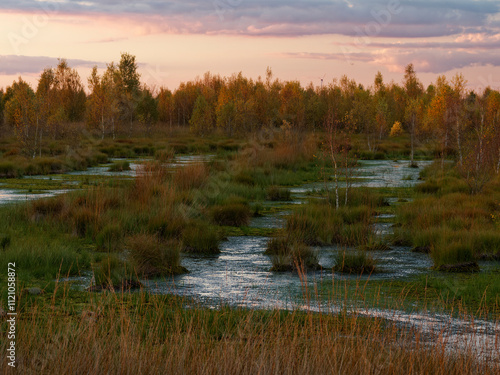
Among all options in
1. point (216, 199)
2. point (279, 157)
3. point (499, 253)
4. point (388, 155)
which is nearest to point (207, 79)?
point (388, 155)

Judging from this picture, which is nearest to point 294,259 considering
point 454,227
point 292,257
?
point 292,257

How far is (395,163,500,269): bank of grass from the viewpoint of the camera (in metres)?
9.94

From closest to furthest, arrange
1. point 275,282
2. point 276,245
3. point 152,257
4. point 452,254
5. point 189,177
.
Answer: point 275,282, point 152,257, point 452,254, point 276,245, point 189,177

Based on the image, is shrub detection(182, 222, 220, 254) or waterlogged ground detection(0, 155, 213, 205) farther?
waterlogged ground detection(0, 155, 213, 205)

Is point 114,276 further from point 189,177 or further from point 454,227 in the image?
point 189,177

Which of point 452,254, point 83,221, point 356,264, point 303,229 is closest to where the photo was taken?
point 356,264

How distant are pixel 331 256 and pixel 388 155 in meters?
34.3

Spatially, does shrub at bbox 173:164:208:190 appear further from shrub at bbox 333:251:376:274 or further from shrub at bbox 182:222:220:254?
shrub at bbox 333:251:376:274

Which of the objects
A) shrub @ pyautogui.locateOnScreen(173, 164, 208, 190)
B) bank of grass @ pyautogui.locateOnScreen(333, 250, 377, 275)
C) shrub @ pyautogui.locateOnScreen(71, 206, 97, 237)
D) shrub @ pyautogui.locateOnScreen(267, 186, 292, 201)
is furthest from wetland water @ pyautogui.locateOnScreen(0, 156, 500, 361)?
shrub @ pyautogui.locateOnScreen(267, 186, 292, 201)

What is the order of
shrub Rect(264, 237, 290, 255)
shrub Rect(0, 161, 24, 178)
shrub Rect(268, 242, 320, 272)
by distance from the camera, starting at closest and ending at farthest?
shrub Rect(268, 242, 320, 272), shrub Rect(264, 237, 290, 255), shrub Rect(0, 161, 24, 178)

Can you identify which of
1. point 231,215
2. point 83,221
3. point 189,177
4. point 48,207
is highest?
point 189,177

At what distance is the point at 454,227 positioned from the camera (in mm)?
12078

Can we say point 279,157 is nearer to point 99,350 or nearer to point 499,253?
point 499,253

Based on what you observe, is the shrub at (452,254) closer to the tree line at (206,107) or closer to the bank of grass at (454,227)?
the bank of grass at (454,227)
